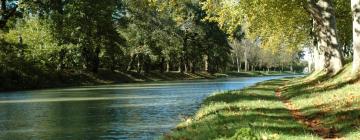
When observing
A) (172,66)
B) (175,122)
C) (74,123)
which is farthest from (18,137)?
(172,66)

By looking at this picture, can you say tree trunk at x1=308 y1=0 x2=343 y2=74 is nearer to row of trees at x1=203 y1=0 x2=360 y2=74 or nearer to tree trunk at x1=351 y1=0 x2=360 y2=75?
row of trees at x1=203 y1=0 x2=360 y2=74

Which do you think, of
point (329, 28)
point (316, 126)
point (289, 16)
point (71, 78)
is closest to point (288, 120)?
point (316, 126)

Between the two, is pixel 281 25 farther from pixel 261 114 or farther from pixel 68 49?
pixel 68 49

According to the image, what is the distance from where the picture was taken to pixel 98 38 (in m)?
73.3

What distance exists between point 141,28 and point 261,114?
2854 inches

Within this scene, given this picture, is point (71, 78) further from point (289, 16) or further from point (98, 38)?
point (289, 16)

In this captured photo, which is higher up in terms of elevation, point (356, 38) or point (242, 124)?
point (356, 38)

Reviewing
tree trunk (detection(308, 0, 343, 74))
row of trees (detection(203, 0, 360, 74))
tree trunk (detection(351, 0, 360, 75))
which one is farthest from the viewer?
tree trunk (detection(308, 0, 343, 74))

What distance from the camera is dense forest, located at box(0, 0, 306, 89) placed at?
47469 millimetres

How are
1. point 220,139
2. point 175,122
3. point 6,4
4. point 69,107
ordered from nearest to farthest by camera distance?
1. point 220,139
2. point 175,122
3. point 69,107
4. point 6,4

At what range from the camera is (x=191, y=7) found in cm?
9300

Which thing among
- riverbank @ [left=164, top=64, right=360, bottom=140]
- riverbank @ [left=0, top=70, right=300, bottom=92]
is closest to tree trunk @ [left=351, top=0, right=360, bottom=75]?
riverbank @ [left=164, top=64, right=360, bottom=140]

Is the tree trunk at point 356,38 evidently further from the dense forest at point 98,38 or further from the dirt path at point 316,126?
the dense forest at point 98,38

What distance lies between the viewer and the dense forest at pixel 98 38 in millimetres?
47469
